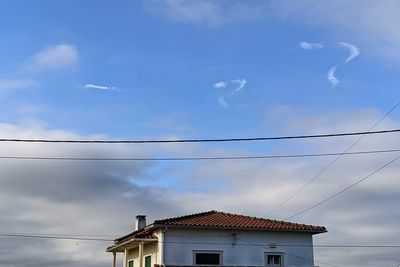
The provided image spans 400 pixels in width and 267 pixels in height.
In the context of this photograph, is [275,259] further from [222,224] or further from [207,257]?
[207,257]

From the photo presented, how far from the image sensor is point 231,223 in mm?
28766

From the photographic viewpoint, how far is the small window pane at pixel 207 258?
27.6 m

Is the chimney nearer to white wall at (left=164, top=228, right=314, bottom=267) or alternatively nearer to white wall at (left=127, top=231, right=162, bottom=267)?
white wall at (left=127, top=231, right=162, bottom=267)

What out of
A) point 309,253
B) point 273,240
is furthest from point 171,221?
point 309,253

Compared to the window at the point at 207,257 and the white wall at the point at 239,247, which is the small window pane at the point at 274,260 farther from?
the window at the point at 207,257

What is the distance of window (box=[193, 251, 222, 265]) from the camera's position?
27609 millimetres

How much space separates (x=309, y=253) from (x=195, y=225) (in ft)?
19.1

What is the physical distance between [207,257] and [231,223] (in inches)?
78.8

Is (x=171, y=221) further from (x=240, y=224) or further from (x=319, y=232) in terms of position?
(x=319, y=232)

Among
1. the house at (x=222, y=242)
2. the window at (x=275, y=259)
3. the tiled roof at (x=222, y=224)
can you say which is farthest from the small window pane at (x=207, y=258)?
the window at (x=275, y=259)

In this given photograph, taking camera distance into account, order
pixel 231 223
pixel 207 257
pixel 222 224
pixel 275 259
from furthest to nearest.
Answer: pixel 275 259
pixel 231 223
pixel 222 224
pixel 207 257

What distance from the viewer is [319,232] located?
1153 inches

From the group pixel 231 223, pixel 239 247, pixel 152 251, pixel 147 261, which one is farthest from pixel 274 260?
pixel 147 261

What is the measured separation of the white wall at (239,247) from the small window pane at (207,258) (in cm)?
26
